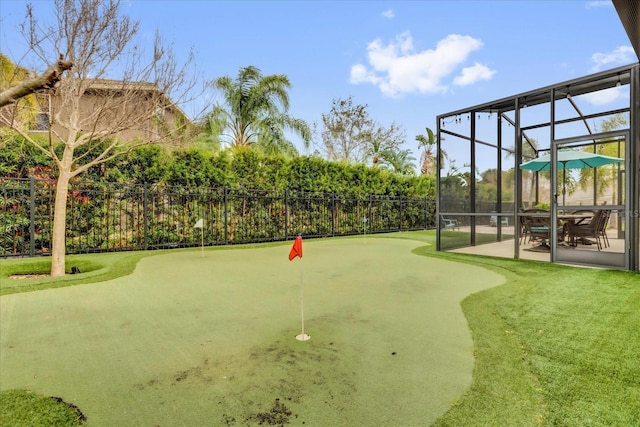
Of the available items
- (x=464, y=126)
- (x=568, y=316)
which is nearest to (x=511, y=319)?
(x=568, y=316)

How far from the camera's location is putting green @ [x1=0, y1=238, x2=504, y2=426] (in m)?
1.92

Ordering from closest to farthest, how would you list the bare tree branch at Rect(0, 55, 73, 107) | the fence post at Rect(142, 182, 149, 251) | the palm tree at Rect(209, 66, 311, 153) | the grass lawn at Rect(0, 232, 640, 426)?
the bare tree branch at Rect(0, 55, 73, 107), the grass lawn at Rect(0, 232, 640, 426), the fence post at Rect(142, 182, 149, 251), the palm tree at Rect(209, 66, 311, 153)

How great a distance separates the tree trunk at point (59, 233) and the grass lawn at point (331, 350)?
4.07 ft

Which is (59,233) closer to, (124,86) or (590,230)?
(124,86)

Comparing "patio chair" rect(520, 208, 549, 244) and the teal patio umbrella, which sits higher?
the teal patio umbrella

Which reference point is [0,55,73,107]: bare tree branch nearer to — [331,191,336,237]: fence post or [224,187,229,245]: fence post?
[224,187,229,245]: fence post

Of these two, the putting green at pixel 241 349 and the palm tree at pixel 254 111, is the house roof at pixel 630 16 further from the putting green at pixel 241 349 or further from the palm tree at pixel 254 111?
the palm tree at pixel 254 111

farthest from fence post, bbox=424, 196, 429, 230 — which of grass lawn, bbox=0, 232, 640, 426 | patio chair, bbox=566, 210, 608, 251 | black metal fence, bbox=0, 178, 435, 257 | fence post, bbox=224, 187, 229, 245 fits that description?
grass lawn, bbox=0, 232, 640, 426

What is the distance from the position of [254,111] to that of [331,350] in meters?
13.7

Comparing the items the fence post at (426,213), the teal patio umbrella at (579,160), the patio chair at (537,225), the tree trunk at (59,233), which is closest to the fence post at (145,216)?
the tree trunk at (59,233)

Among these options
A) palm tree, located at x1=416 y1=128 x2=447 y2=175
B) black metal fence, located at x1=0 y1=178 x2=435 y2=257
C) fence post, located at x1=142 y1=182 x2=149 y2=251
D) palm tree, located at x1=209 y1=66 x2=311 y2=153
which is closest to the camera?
black metal fence, located at x1=0 y1=178 x2=435 y2=257

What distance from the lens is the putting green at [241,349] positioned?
75.8 inches

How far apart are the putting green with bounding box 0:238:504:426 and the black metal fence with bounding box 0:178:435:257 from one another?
11.2 ft

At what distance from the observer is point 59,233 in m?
5.97
